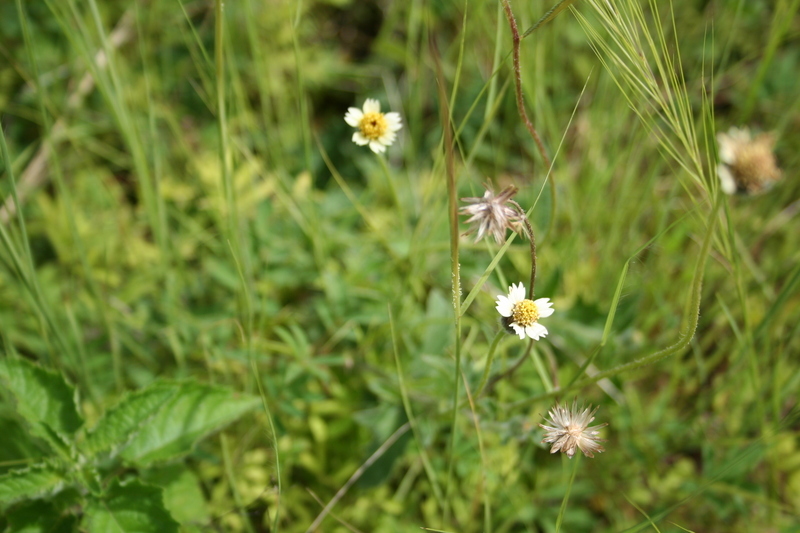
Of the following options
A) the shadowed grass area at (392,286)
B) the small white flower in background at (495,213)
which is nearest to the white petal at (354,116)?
the shadowed grass area at (392,286)

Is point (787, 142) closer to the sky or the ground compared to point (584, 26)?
closer to the sky

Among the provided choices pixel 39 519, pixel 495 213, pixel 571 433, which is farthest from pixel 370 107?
pixel 39 519

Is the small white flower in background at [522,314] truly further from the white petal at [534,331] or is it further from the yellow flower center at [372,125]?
the yellow flower center at [372,125]

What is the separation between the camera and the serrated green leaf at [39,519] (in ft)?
3.69

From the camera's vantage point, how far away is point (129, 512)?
1128mm

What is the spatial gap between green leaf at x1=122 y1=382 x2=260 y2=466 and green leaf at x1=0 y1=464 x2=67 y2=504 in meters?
0.13

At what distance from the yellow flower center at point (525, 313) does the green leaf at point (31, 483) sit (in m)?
0.93

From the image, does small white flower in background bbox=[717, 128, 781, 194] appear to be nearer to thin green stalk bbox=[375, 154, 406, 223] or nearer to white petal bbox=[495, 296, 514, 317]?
thin green stalk bbox=[375, 154, 406, 223]

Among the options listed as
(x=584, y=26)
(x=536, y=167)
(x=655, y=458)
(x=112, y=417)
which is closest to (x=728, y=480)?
(x=655, y=458)

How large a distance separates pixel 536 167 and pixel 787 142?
3.39ft

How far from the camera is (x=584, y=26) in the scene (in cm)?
106

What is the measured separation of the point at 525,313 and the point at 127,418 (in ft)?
2.80

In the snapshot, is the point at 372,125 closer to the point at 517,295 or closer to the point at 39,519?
the point at 517,295

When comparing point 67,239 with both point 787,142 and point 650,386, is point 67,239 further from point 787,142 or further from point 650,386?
point 787,142
